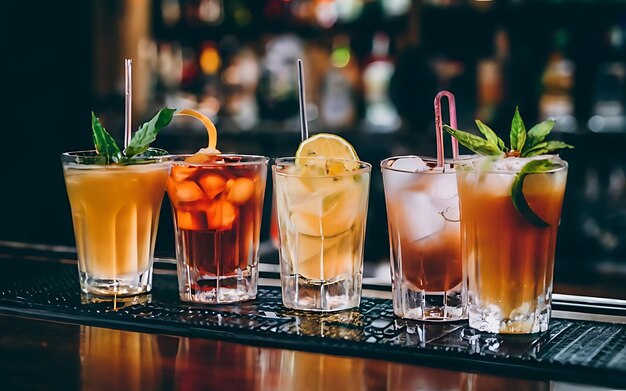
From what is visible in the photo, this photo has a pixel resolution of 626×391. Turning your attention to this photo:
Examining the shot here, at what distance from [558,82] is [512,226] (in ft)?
9.66

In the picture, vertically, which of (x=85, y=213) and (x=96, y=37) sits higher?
(x=96, y=37)

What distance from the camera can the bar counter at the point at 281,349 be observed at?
0.95 m

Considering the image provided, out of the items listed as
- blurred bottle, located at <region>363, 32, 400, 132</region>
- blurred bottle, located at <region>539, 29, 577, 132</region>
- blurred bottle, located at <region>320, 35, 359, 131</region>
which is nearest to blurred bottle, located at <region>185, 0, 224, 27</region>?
blurred bottle, located at <region>320, 35, 359, 131</region>

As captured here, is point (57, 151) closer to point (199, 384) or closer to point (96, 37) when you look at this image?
point (96, 37)

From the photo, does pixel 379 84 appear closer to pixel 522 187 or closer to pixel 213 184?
pixel 213 184

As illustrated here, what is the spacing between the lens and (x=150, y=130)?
1.31 metres

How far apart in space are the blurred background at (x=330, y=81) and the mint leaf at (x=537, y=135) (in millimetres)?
2390

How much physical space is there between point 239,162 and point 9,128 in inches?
148

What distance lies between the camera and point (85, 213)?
1.37 metres

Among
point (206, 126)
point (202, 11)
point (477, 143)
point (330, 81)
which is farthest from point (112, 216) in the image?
point (202, 11)

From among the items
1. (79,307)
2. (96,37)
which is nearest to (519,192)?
(79,307)

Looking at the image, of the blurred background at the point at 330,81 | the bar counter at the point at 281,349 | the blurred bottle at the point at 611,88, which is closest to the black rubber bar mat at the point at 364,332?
the bar counter at the point at 281,349

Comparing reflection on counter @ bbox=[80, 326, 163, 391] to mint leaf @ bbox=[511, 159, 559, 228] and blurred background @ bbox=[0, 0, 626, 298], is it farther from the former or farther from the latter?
blurred background @ bbox=[0, 0, 626, 298]

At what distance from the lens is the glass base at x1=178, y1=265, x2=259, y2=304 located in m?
1.34
